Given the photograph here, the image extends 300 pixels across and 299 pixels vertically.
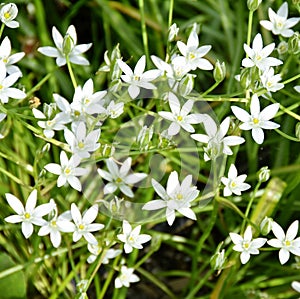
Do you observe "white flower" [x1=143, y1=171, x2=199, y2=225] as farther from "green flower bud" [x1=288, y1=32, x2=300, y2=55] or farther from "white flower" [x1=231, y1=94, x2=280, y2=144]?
"green flower bud" [x1=288, y1=32, x2=300, y2=55]

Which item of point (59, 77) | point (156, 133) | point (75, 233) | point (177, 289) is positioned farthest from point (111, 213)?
point (59, 77)

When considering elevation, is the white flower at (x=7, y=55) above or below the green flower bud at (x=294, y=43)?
above

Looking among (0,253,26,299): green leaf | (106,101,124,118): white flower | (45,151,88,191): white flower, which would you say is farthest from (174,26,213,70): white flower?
(0,253,26,299): green leaf

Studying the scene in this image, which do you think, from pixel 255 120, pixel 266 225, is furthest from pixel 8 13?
pixel 266 225

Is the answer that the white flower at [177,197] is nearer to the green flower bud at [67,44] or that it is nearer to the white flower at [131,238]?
the white flower at [131,238]

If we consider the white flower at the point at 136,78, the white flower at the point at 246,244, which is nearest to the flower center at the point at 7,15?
the white flower at the point at 136,78

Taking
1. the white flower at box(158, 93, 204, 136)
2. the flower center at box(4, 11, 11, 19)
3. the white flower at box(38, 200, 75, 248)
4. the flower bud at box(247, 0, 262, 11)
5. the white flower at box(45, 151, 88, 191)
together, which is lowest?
the white flower at box(38, 200, 75, 248)

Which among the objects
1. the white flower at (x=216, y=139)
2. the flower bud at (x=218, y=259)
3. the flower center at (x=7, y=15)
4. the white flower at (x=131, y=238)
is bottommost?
the flower bud at (x=218, y=259)
